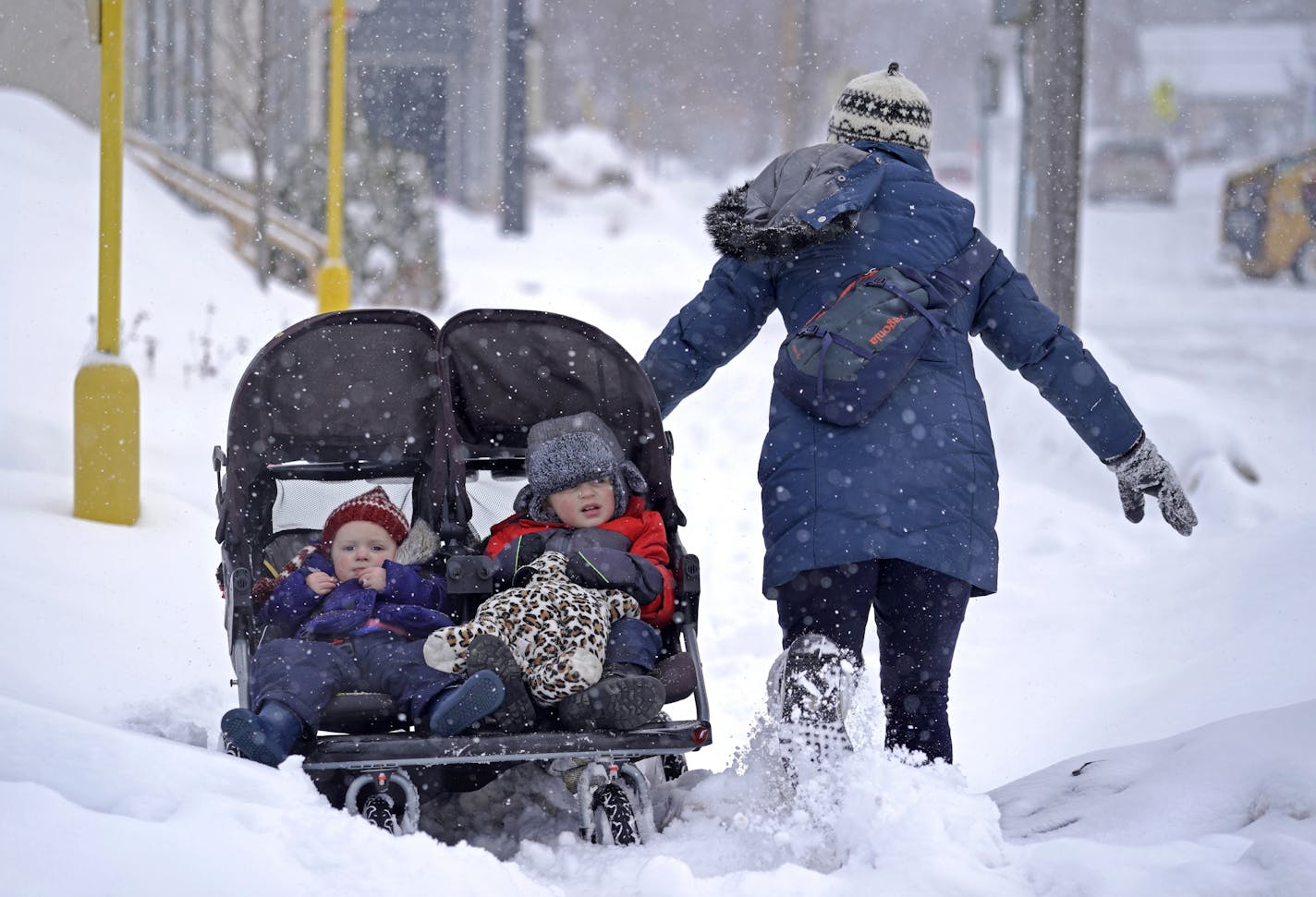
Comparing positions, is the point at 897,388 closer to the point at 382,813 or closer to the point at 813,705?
the point at 813,705

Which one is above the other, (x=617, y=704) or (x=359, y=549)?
(x=359, y=549)

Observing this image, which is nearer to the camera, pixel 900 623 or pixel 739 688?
pixel 900 623

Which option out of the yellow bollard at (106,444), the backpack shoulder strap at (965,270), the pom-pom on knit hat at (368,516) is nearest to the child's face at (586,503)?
the pom-pom on knit hat at (368,516)

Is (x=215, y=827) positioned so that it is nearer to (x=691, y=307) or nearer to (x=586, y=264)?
(x=691, y=307)

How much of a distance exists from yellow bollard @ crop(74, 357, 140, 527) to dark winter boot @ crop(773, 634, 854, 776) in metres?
4.07

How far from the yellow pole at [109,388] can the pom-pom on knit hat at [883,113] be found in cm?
398

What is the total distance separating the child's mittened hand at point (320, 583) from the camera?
395 centimetres

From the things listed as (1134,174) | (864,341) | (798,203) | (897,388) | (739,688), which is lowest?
(739,688)

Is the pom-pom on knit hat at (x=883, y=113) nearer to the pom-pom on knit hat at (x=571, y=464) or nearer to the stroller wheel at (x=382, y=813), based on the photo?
the pom-pom on knit hat at (x=571, y=464)

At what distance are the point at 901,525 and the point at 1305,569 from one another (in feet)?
8.98

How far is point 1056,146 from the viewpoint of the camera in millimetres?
9398

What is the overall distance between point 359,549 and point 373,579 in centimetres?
12

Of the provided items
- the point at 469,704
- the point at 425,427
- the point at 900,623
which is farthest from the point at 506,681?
the point at 425,427

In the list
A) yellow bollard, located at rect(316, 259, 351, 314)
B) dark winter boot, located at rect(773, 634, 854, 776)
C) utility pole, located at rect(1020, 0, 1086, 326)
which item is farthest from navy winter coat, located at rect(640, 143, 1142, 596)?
yellow bollard, located at rect(316, 259, 351, 314)
